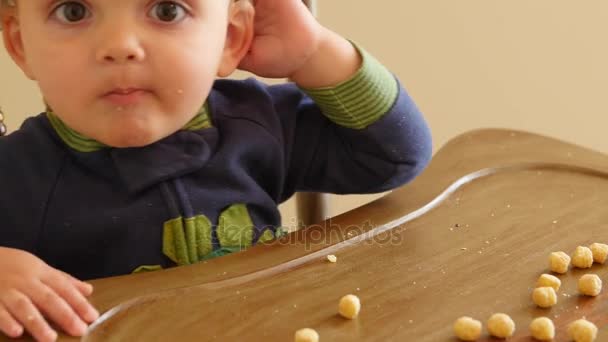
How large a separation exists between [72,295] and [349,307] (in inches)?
8.8

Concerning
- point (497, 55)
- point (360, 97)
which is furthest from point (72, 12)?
point (497, 55)

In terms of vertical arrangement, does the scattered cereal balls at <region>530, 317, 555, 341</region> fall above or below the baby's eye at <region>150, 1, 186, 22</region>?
below

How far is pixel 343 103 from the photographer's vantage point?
924mm

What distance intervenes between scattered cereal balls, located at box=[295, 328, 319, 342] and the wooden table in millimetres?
17

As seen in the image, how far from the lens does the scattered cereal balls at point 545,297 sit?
692 mm

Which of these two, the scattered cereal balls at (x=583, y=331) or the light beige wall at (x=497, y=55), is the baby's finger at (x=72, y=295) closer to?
the scattered cereal balls at (x=583, y=331)

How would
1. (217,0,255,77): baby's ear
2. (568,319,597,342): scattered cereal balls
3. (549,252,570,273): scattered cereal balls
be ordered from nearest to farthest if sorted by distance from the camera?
(568,319,597,342): scattered cereal balls, (549,252,570,273): scattered cereal balls, (217,0,255,77): baby's ear

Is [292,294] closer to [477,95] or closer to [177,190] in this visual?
[177,190]

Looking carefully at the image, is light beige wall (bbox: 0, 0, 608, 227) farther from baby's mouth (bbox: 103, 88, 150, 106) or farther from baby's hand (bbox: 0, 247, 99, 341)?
baby's hand (bbox: 0, 247, 99, 341)

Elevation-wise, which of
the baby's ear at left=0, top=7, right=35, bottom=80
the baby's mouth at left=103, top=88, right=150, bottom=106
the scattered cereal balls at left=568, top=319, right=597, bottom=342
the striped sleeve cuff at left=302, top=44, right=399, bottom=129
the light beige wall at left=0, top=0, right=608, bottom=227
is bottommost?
the light beige wall at left=0, top=0, right=608, bottom=227

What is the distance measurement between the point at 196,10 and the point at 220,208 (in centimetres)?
21

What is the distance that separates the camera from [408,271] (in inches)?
29.9

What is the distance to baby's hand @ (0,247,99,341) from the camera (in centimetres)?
65

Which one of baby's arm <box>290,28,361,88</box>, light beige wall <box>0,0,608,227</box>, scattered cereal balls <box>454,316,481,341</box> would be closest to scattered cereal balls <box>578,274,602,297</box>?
scattered cereal balls <box>454,316,481,341</box>
